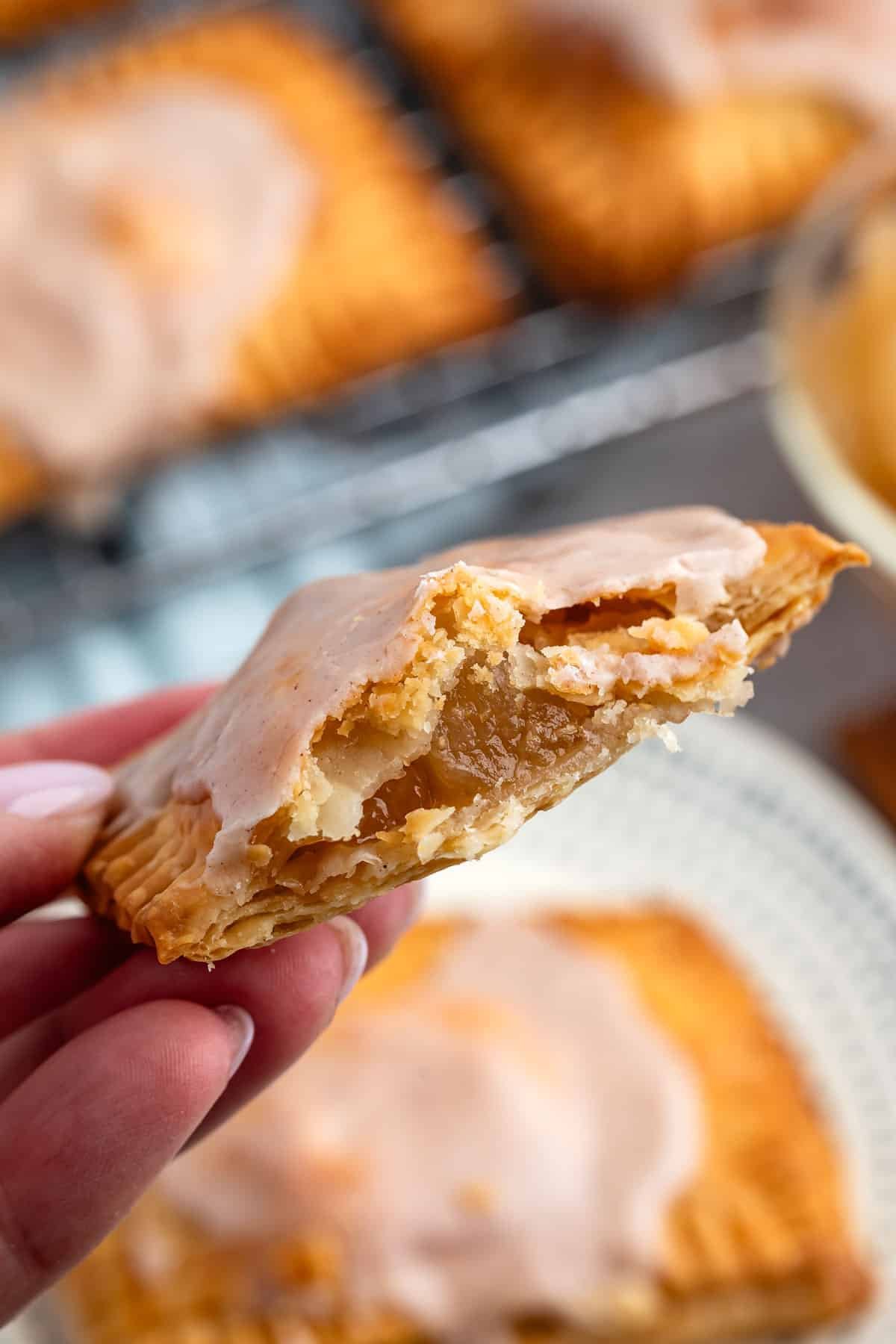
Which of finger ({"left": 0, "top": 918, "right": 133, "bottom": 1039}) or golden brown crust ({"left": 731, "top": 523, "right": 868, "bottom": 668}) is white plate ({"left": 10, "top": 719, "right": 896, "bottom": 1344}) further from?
golden brown crust ({"left": 731, "top": 523, "right": 868, "bottom": 668})

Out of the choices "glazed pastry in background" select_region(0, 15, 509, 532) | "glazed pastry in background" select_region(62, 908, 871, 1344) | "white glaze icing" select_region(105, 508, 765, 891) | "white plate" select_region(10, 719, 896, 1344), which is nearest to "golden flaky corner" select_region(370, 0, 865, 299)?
"glazed pastry in background" select_region(0, 15, 509, 532)

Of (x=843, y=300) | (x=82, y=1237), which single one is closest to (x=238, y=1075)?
Answer: (x=82, y=1237)

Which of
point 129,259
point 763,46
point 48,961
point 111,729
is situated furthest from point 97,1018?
point 763,46

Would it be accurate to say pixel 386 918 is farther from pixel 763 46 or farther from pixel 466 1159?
pixel 763 46

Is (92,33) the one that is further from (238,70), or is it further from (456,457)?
(456,457)

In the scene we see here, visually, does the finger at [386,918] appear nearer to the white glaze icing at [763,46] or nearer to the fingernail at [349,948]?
the fingernail at [349,948]

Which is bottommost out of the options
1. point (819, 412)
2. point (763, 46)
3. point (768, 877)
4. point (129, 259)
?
point (768, 877)
